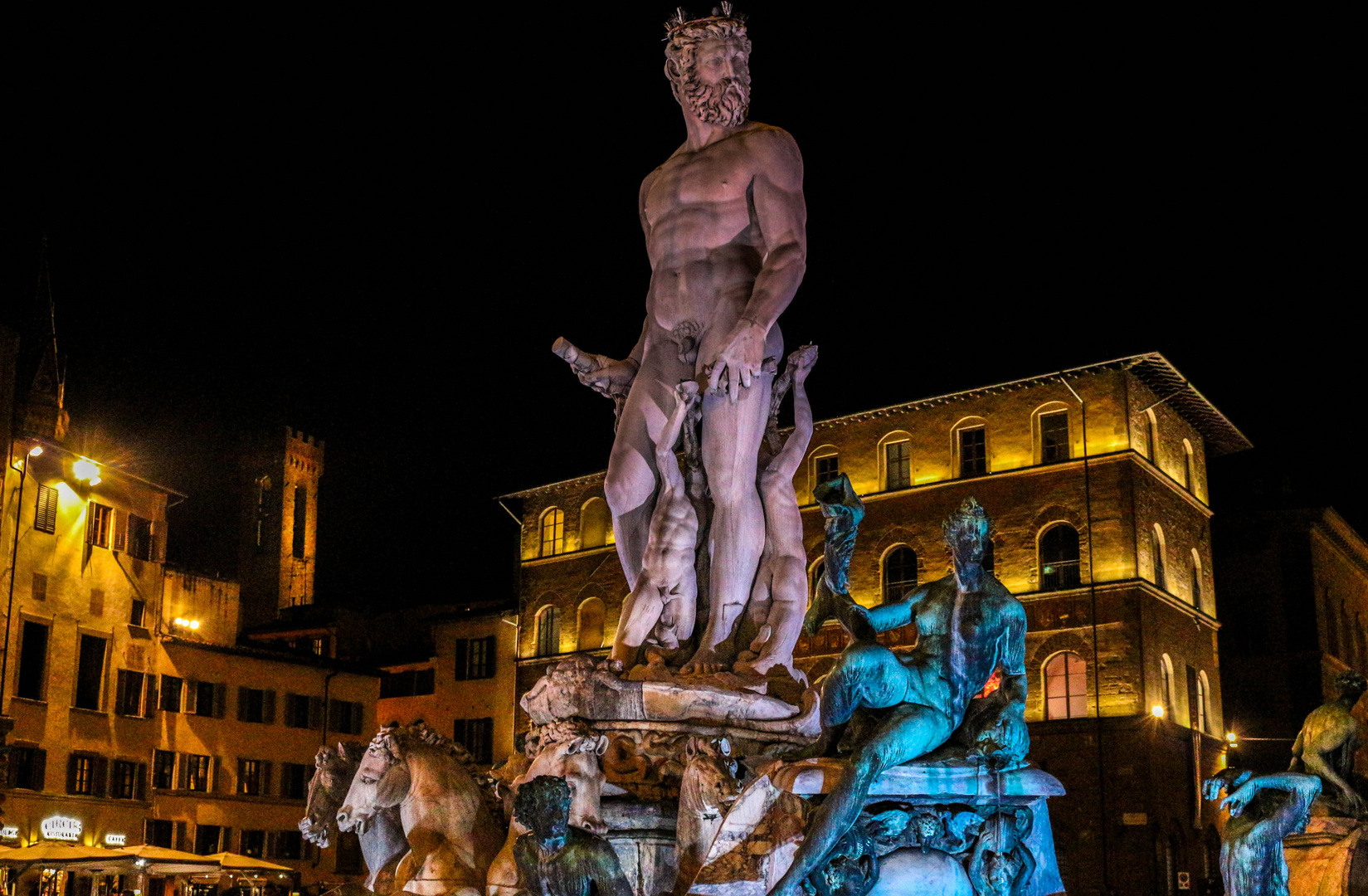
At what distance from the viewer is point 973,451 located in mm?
46188

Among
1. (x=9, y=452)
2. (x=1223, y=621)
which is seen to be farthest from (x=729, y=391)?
(x=1223, y=621)

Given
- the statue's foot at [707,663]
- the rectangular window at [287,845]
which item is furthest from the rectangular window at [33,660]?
the statue's foot at [707,663]

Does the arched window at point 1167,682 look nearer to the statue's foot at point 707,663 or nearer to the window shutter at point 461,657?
the window shutter at point 461,657

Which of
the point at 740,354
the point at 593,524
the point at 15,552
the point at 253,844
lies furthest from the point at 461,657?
the point at 740,354

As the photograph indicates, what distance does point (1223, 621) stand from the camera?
5469 centimetres

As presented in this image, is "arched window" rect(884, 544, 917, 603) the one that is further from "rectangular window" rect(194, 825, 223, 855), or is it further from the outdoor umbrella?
"rectangular window" rect(194, 825, 223, 855)

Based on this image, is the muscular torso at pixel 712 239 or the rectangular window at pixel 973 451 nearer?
the muscular torso at pixel 712 239

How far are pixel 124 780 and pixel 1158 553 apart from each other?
96.9 feet

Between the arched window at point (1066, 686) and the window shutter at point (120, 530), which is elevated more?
the window shutter at point (120, 530)

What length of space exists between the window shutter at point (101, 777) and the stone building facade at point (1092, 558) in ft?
54.9

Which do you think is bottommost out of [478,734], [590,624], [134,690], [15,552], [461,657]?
[478,734]

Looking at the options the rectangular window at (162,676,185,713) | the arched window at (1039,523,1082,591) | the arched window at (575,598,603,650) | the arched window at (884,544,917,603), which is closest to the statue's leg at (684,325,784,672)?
the arched window at (1039,523,1082,591)

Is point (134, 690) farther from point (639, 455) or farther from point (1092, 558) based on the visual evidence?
point (639, 455)

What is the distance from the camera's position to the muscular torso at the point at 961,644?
5227 millimetres
